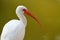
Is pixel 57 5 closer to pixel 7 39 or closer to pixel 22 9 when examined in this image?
pixel 22 9

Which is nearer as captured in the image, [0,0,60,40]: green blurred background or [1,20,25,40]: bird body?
[1,20,25,40]: bird body

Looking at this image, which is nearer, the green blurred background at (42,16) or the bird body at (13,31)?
the bird body at (13,31)

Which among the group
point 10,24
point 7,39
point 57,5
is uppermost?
point 57,5

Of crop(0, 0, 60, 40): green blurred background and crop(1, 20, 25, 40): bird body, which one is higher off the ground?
crop(0, 0, 60, 40): green blurred background

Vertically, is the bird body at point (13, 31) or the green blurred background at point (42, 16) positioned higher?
the green blurred background at point (42, 16)

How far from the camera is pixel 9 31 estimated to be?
1817mm

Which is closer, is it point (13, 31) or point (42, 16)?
point (13, 31)

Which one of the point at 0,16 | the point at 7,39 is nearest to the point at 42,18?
the point at 0,16

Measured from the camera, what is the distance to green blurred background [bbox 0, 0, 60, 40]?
2.67 m

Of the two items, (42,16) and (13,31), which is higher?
(42,16)

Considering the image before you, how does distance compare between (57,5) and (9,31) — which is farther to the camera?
(57,5)

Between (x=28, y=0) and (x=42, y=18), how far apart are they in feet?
0.98

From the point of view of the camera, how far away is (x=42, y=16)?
2.70m

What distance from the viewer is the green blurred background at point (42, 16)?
267cm
